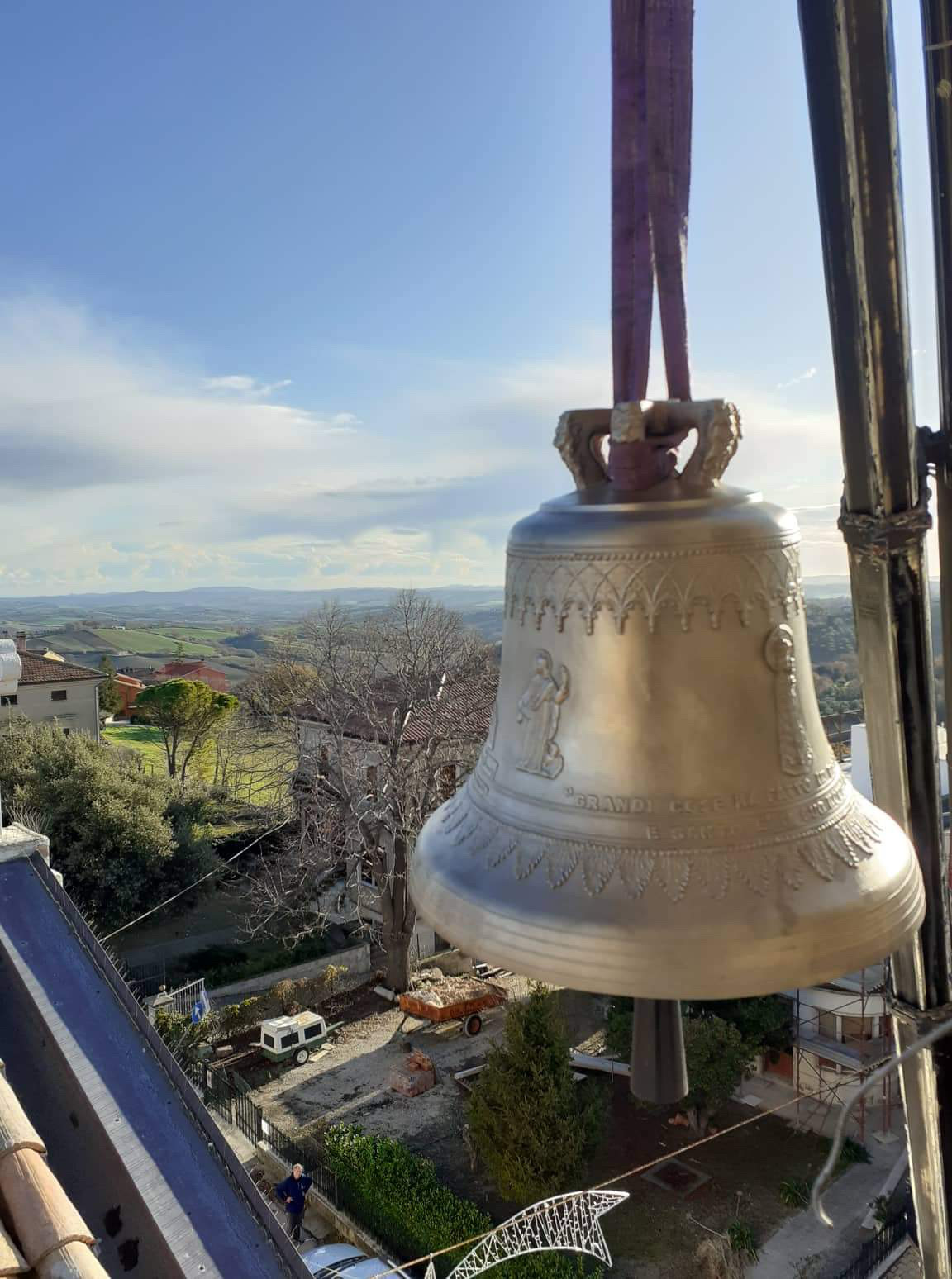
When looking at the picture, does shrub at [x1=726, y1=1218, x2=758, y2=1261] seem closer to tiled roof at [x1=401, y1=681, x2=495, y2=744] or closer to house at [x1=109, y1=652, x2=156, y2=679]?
tiled roof at [x1=401, y1=681, x2=495, y2=744]

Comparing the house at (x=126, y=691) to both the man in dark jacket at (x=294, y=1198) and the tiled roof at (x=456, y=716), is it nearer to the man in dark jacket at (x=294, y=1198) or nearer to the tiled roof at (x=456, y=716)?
the tiled roof at (x=456, y=716)

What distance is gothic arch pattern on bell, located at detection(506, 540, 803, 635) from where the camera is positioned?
164 centimetres

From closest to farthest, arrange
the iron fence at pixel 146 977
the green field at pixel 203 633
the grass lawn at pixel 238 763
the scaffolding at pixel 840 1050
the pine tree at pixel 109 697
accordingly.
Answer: the scaffolding at pixel 840 1050 < the iron fence at pixel 146 977 < the grass lawn at pixel 238 763 < the pine tree at pixel 109 697 < the green field at pixel 203 633

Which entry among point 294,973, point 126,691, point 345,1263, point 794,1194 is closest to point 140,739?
point 126,691

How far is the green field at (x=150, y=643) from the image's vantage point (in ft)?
239

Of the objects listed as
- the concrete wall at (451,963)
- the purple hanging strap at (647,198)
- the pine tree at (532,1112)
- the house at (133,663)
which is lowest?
the concrete wall at (451,963)

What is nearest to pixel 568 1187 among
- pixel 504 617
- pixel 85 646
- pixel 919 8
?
pixel 504 617

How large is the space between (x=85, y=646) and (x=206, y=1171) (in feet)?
250

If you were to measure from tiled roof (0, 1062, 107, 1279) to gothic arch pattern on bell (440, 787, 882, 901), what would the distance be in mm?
2727

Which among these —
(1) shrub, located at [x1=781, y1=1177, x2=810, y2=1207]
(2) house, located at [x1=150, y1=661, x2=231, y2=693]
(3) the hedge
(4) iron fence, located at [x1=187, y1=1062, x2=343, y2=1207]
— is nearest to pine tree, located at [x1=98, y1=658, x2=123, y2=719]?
(2) house, located at [x1=150, y1=661, x2=231, y2=693]

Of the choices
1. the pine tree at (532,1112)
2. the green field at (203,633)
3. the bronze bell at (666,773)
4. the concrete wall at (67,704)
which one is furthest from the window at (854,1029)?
the green field at (203,633)

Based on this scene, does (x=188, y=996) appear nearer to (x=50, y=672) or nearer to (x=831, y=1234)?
(x=831, y=1234)

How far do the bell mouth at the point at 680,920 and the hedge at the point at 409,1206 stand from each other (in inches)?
328

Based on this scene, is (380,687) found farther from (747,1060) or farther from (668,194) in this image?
(668,194)
